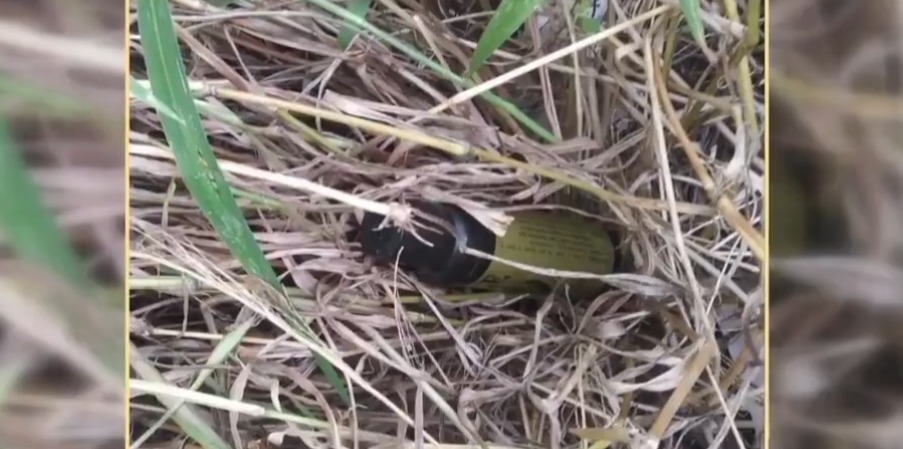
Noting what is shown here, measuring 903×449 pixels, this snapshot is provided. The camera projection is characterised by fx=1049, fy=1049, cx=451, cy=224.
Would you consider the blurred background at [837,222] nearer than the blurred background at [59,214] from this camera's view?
No

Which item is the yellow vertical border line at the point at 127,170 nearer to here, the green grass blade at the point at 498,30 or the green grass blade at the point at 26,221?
the green grass blade at the point at 26,221

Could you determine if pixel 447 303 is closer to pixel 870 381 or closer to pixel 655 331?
pixel 655 331

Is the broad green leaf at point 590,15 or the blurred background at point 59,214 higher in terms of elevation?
the broad green leaf at point 590,15

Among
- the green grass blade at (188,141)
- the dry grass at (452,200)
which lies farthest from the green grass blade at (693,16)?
the green grass blade at (188,141)

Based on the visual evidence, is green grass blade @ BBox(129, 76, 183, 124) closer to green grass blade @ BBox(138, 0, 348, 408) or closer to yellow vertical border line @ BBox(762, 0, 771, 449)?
green grass blade @ BBox(138, 0, 348, 408)

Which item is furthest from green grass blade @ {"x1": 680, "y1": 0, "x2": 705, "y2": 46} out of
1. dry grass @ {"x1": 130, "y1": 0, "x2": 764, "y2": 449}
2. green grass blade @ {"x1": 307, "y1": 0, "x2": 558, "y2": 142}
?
green grass blade @ {"x1": 307, "y1": 0, "x2": 558, "y2": 142}

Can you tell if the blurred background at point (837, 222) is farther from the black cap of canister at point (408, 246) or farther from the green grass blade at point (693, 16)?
the black cap of canister at point (408, 246)
